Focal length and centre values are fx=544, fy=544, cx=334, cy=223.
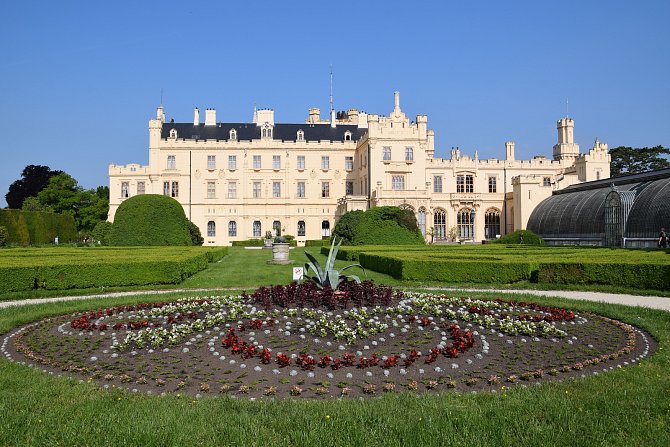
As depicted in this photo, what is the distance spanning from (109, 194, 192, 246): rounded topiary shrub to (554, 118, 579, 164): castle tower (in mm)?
48966

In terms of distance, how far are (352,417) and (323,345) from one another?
9.33 ft

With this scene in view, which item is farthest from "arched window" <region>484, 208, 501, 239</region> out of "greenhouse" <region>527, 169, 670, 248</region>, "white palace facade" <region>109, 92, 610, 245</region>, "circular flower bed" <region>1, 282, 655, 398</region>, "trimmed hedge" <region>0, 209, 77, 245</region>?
"circular flower bed" <region>1, 282, 655, 398</region>

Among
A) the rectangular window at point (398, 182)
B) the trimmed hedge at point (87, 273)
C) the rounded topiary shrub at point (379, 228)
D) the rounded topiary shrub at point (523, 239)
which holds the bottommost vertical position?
the trimmed hedge at point (87, 273)

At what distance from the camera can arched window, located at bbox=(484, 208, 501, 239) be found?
63188mm

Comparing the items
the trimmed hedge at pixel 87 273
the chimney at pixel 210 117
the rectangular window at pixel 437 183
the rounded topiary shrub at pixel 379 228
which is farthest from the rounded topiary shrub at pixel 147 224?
the rectangular window at pixel 437 183

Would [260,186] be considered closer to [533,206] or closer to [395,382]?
[533,206]

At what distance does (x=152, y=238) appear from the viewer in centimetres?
3612

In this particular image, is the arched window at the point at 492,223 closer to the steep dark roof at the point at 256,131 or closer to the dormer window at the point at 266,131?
the steep dark roof at the point at 256,131

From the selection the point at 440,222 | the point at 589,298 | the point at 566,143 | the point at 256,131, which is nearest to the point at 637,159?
the point at 566,143

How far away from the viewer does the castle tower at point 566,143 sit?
6688cm

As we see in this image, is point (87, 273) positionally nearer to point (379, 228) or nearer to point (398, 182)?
point (379, 228)

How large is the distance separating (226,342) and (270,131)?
59.3m

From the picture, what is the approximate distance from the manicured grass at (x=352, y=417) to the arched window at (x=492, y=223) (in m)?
57.6

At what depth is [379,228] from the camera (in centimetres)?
3844
